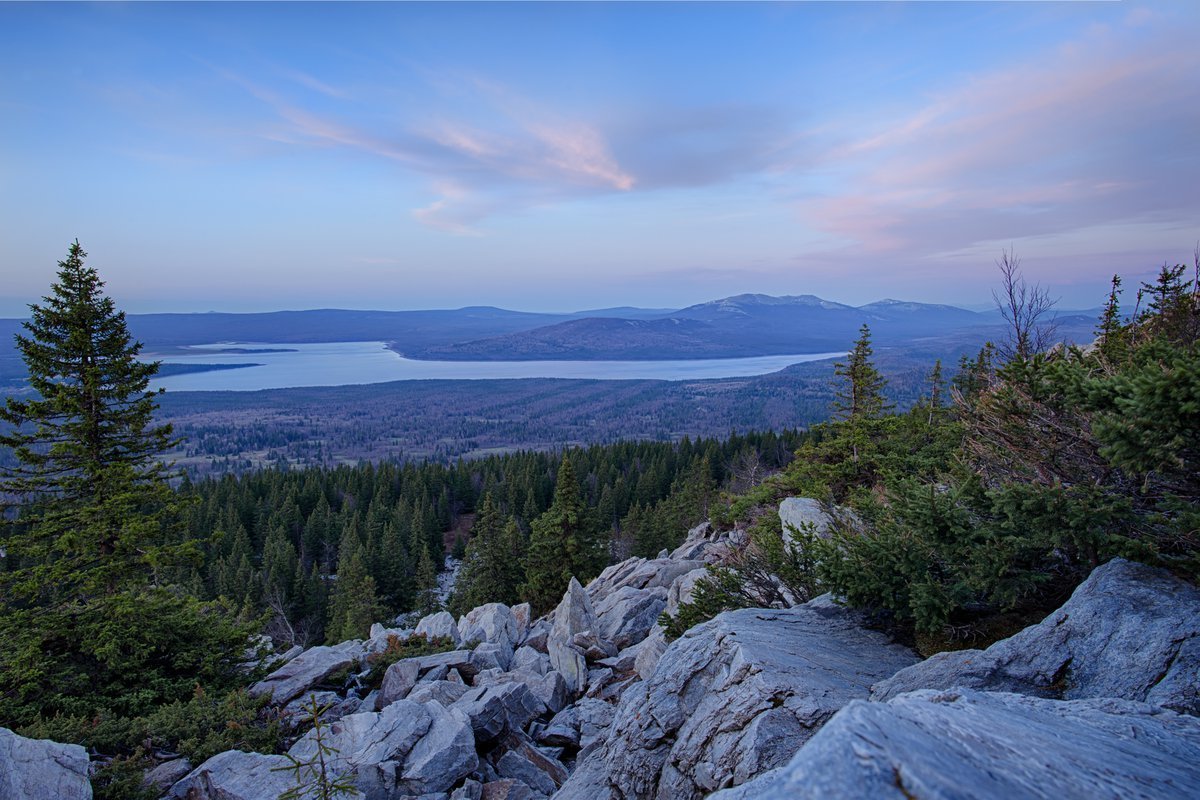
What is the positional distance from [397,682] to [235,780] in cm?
494

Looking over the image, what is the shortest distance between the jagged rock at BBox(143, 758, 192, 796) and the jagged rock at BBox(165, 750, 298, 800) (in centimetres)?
15

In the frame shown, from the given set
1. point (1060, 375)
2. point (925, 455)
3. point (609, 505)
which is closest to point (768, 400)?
point (609, 505)

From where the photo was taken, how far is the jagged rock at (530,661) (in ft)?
50.1

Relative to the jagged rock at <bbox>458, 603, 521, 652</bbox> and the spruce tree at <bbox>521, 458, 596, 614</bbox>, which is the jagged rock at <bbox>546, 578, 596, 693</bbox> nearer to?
the jagged rock at <bbox>458, 603, 521, 652</bbox>

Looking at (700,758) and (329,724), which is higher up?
(700,758)

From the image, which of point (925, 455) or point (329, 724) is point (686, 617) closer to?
point (329, 724)

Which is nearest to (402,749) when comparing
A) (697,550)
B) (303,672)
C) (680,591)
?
(303,672)

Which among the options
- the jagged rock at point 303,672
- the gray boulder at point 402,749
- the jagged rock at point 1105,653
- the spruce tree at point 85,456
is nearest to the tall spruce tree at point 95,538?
the spruce tree at point 85,456

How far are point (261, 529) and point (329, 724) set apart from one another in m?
50.3

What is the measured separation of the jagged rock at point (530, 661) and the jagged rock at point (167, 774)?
7.71 metres

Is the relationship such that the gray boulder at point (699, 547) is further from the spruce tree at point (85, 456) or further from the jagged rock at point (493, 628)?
the spruce tree at point (85, 456)

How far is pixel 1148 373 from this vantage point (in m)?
5.23

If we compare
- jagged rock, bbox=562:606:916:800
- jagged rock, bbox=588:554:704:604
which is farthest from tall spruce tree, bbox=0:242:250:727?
jagged rock, bbox=588:554:704:604

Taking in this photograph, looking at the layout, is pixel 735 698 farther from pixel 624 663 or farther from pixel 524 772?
pixel 624 663
